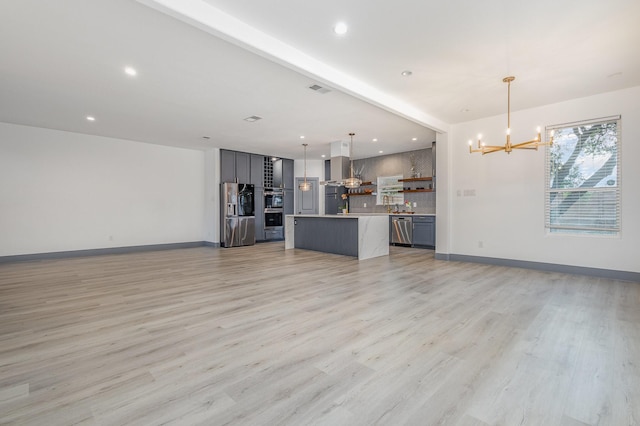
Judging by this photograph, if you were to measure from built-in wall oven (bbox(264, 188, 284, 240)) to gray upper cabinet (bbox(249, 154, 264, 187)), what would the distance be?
0.38 meters

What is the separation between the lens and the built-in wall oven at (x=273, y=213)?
9961 mm

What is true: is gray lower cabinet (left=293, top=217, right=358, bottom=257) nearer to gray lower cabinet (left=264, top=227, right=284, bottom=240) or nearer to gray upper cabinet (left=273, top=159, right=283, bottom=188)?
gray lower cabinet (left=264, top=227, right=284, bottom=240)

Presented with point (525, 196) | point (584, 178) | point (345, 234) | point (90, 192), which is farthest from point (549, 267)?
point (90, 192)

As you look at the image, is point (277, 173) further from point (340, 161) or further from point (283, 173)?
point (340, 161)

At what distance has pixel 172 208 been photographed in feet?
27.8

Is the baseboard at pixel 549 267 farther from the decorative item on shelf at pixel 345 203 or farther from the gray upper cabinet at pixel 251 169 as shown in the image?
the gray upper cabinet at pixel 251 169

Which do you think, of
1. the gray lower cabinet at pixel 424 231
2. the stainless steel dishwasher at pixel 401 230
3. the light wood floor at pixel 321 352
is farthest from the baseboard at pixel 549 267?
the stainless steel dishwasher at pixel 401 230

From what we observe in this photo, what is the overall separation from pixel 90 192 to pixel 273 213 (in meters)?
4.92

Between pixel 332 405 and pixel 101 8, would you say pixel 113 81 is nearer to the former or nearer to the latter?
pixel 101 8

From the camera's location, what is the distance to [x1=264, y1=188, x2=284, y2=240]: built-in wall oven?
9.96 metres

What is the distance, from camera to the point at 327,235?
7.24 m

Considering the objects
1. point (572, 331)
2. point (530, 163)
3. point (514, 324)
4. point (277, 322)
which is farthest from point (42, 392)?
point (530, 163)

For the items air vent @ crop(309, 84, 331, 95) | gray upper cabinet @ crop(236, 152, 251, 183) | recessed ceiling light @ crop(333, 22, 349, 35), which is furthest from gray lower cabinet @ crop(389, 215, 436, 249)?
recessed ceiling light @ crop(333, 22, 349, 35)

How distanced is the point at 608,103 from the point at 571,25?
2648 millimetres
